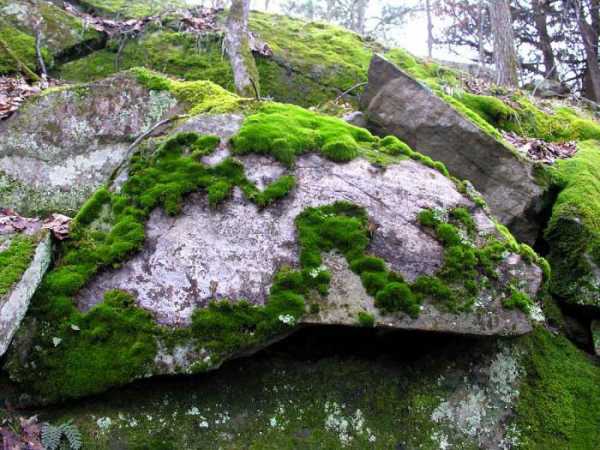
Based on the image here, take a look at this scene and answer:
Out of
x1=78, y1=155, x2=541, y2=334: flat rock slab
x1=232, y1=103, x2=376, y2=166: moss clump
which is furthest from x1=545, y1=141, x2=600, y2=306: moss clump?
x1=232, y1=103, x2=376, y2=166: moss clump

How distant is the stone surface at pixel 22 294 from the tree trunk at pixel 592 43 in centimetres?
1514

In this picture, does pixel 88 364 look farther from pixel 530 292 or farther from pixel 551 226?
→ pixel 551 226

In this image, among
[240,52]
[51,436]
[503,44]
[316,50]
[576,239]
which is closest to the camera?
[51,436]

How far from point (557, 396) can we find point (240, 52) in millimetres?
5969

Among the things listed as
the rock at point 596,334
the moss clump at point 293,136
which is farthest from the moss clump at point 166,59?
the rock at point 596,334

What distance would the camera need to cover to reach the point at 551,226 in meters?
5.65

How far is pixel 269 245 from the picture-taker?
4.44m

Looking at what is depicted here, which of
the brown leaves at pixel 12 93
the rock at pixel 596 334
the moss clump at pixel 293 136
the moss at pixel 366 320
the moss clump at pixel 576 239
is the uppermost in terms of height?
the moss clump at pixel 293 136

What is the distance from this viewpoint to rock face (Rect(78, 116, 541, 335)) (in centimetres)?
415

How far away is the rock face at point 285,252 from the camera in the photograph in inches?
163

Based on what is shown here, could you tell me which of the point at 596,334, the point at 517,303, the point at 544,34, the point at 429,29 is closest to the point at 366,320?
the point at 517,303

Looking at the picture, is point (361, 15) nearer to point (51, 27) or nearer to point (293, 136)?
point (51, 27)

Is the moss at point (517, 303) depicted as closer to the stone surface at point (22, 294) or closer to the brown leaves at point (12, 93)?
the stone surface at point (22, 294)

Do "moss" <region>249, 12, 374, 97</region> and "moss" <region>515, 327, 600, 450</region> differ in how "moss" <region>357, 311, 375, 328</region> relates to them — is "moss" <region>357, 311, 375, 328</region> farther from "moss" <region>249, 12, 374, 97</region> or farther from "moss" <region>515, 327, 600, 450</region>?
"moss" <region>249, 12, 374, 97</region>
